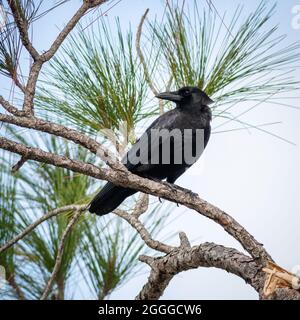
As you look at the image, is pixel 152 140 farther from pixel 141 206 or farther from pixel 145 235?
pixel 145 235

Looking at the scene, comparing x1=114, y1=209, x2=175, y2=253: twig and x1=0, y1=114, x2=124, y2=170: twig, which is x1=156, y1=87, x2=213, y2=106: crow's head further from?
x1=0, y1=114, x2=124, y2=170: twig

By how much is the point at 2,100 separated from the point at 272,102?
3.60ft

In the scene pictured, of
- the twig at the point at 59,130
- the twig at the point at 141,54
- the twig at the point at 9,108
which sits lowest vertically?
the twig at the point at 59,130

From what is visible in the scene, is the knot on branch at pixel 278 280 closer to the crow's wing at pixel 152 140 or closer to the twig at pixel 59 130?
the twig at pixel 59 130

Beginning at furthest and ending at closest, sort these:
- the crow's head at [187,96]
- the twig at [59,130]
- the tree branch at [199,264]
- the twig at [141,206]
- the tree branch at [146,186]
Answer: the crow's head at [187,96], the twig at [141,206], the twig at [59,130], the tree branch at [146,186], the tree branch at [199,264]

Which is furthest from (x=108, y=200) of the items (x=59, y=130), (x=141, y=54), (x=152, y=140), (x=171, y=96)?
(x=59, y=130)

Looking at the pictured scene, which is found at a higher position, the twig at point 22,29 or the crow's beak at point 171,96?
the crow's beak at point 171,96

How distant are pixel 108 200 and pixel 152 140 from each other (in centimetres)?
36

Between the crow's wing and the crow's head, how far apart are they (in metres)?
0.09

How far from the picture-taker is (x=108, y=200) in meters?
2.74

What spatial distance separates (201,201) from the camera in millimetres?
2002

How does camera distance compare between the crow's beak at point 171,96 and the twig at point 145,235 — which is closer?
the twig at point 145,235

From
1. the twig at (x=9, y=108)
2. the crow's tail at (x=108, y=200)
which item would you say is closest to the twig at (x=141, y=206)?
the crow's tail at (x=108, y=200)

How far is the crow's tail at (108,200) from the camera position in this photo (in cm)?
271
